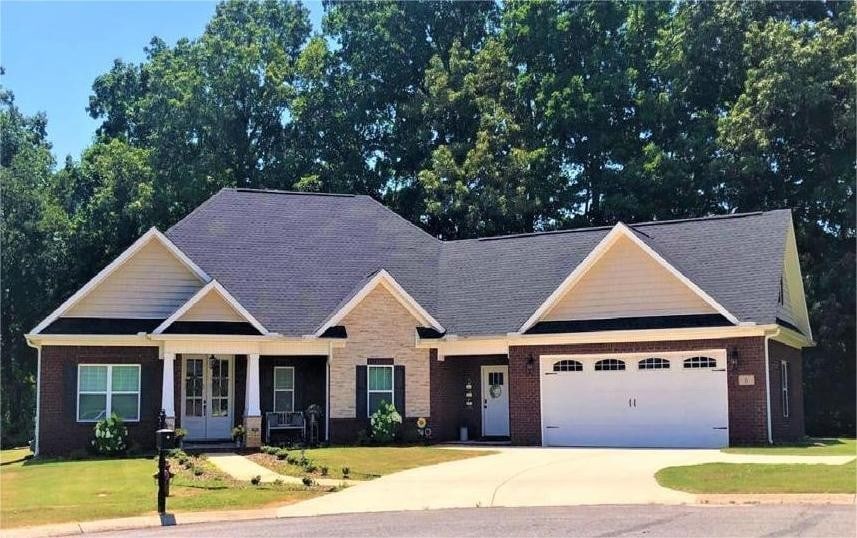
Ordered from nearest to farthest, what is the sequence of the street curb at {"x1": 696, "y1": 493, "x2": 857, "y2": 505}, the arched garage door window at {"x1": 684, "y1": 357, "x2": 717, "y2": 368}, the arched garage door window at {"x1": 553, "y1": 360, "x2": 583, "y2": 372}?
the street curb at {"x1": 696, "y1": 493, "x2": 857, "y2": 505}
the arched garage door window at {"x1": 684, "y1": 357, "x2": 717, "y2": 368}
the arched garage door window at {"x1": 553, "y1": 360, "x2": 583, "y2": 372}

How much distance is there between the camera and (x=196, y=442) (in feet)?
91.7

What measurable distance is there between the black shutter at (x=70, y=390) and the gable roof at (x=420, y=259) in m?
4.65

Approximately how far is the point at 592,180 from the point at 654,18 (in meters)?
8.19

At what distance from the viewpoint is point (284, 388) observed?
95.9ft

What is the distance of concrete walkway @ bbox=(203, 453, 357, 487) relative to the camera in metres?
19.2

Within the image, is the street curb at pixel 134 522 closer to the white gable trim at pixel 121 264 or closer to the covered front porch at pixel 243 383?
the covered front porch at pixel 243 383

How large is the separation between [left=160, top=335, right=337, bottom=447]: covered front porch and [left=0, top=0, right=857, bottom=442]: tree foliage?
15921 mm

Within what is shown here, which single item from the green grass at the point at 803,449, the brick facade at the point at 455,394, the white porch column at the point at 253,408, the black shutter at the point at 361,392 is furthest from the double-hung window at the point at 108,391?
the green grass at the point at 803,449

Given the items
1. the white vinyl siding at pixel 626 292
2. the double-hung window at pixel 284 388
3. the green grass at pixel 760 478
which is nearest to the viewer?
the green grass at pixel 760 478

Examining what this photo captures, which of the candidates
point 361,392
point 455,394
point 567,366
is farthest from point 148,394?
point 567,366

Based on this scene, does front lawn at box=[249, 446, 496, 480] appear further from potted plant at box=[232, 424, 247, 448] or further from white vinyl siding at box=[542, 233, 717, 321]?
white vinyl siding at box=[542, 233, 717, 321]

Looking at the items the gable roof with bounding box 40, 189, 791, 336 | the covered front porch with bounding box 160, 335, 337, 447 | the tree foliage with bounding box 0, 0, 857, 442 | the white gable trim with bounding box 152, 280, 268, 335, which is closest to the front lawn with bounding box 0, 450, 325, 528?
the covered front porch with bounding box 160, 335, 337, 447

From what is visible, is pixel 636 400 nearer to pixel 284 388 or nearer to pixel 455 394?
pixel 455 394

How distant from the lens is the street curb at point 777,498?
14726 millimetres
